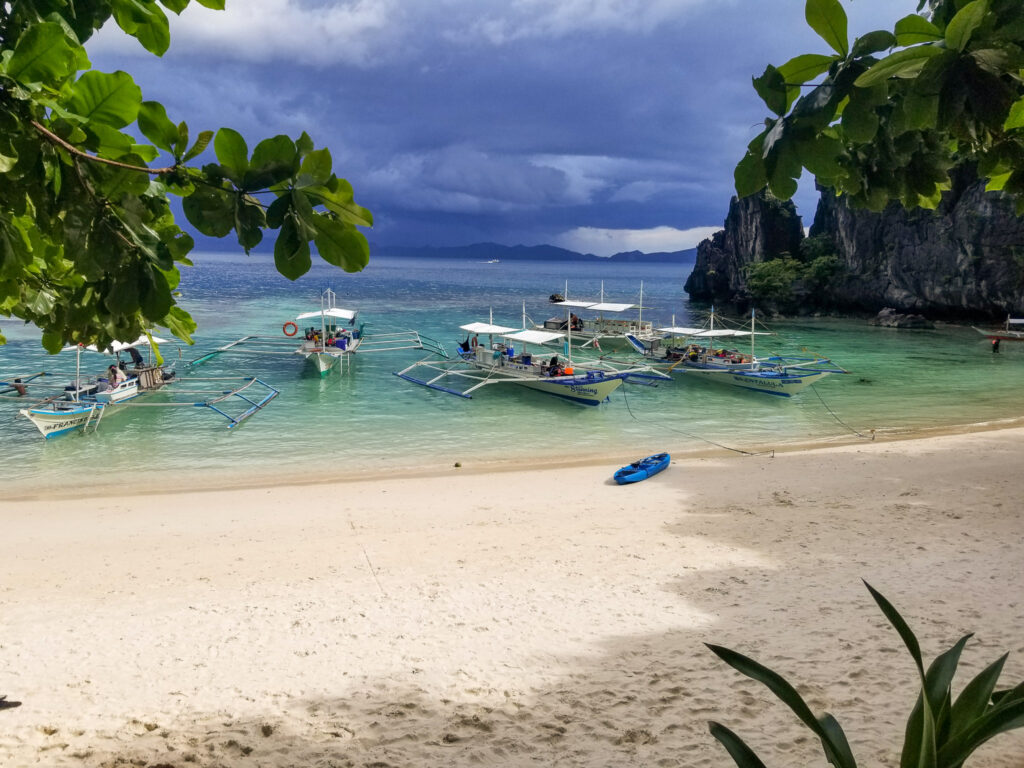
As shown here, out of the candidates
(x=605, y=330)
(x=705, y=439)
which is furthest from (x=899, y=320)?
(x=705, y=439)

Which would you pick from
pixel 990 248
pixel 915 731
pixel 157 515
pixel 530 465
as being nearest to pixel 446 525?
pixel 157 515

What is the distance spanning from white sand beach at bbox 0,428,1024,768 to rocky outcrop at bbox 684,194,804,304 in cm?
5582

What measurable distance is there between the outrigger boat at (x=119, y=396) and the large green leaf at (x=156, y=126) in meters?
14.5

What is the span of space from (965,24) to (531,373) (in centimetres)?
2153

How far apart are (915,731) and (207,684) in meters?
4.30

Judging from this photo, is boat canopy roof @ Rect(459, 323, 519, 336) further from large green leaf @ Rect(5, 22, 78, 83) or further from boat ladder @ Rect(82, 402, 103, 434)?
large green leaf @ Rect(5, 22, 78, 83)

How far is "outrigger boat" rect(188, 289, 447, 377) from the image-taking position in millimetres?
27147

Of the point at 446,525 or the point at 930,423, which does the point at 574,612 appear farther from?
the point at 930,423

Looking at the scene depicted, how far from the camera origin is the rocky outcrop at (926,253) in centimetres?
4350

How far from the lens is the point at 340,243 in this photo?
1559 mm

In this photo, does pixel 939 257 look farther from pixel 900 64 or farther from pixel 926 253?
pixel 900 64

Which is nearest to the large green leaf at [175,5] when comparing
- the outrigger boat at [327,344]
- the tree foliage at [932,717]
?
the tree foliage at [932,717]

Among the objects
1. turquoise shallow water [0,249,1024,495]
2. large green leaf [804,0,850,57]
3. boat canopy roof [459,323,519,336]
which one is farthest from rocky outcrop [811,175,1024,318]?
large green leaf [804,0,850,57]

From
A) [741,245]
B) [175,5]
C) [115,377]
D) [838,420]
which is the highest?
[741,245]
